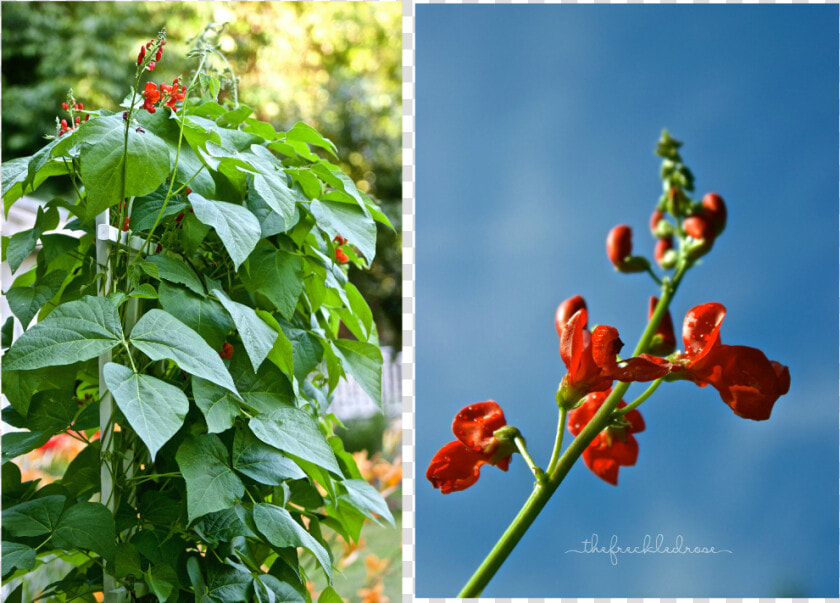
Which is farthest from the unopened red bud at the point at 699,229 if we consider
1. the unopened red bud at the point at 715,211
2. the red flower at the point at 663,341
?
the red flower at the point at 663,341

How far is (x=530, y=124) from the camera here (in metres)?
1.05

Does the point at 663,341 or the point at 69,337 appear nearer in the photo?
the point at 69,337

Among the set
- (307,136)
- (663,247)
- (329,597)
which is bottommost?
(329,597)

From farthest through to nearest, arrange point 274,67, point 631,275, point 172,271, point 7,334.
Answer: point 274,67, point 631,275, point 7,334, point 172,271

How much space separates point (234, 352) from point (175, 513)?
14 centimetres

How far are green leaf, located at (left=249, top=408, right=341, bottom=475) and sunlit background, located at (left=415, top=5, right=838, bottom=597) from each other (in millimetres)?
466

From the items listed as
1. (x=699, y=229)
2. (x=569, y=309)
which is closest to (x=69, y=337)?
(x=569, y=309)

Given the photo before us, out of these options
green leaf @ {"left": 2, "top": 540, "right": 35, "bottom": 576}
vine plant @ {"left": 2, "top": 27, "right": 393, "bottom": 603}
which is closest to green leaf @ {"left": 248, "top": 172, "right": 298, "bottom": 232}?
vine plant @ {"left": 2, "top": 27, "right": 393, "bottom": 603}

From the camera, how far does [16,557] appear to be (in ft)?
1.72

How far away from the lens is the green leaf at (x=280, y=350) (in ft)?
1.94

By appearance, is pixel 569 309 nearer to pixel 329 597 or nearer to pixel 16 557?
pixel 329 597

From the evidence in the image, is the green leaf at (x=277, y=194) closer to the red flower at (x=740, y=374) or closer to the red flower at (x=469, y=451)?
the red flower at (x=469, y=451)

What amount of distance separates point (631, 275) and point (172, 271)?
2.04ft

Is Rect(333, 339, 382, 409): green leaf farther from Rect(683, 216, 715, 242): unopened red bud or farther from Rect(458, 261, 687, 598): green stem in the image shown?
Rect(683, 216, 715, 242): unopened red bud
